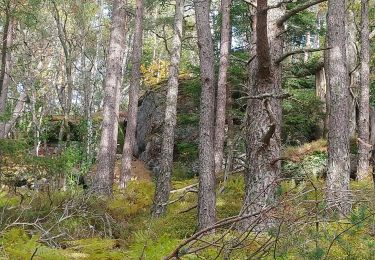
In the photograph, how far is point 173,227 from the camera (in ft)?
27.3

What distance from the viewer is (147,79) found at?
28.5 m

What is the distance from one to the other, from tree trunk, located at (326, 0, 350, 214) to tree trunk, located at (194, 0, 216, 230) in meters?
2.37

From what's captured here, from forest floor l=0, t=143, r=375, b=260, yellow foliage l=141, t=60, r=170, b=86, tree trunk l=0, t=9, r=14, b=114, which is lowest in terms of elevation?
forest floor l=0, t=143, r=375, b=260

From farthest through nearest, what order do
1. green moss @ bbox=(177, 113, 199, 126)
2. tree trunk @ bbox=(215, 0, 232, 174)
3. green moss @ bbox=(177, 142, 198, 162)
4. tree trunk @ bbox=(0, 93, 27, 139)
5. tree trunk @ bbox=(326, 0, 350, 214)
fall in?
green moss @ bbox=(177, 142, 198, 162) → green moss @ bbox=(177, 113, 199, 126) → tree trunk @ bbox=(0, 93, 27, 139) → tree trunk @ bbox=(215, 0, 232, 174) → tree trunk @ bbox=(326, 0, 350, 214)

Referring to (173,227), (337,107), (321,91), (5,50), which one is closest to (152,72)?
(321,91)

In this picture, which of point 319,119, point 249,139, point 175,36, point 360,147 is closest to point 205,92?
point 249,139

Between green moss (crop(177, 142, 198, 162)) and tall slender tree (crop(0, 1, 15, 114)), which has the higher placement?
tall slender tree (crop(0, 1, 15, 114))

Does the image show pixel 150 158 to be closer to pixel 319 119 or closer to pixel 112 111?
pixel 319 119

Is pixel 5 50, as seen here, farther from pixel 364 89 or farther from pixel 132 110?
pixel 364 89

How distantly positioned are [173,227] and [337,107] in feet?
13.5

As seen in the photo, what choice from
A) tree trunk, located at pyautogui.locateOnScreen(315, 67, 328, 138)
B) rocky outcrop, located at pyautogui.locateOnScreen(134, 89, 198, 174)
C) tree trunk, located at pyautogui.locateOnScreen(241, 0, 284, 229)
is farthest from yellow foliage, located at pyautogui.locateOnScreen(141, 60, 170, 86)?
tree trunk, located at pyautogui.locateOnScreen(241, 0, 284, 229)

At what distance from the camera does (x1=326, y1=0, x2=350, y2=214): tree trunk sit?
8961 millimetres

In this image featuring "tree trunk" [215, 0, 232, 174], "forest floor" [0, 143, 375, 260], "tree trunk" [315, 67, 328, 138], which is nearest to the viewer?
"forest floor" [0, 143, 375, 260]

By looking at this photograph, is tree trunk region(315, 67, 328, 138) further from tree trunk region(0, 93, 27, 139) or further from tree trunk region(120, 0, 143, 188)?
tree trunk region(0, 93, 27, 139)
